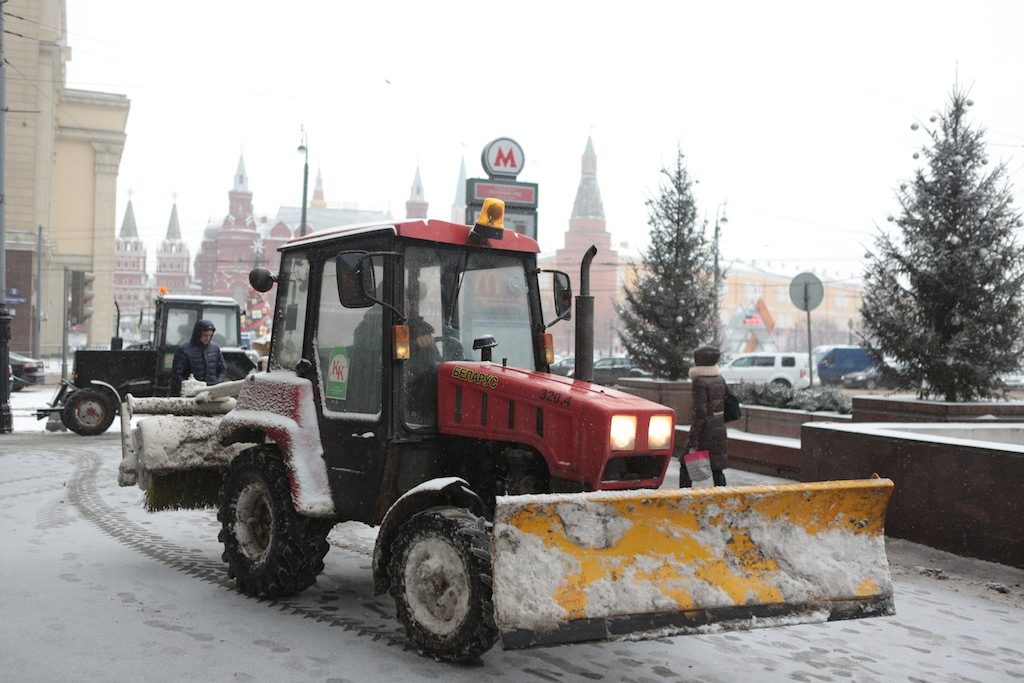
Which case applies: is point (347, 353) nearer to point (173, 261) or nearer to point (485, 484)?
point (485, 484)

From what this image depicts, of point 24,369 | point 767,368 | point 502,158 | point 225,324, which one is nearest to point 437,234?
point 502,158

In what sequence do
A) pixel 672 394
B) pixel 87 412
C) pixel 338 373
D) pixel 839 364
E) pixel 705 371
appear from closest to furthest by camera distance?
pixel 338 373, pixel 705 371, pixel 87 412, pixel 672 394, pixel 839 364

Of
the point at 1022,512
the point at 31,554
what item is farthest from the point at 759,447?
the point at 31,554

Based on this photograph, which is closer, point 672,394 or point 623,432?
point 623,432

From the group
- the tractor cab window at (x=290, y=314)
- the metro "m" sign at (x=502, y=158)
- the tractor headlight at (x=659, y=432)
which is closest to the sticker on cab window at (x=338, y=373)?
the tractor cab window at (x=290, y=314)

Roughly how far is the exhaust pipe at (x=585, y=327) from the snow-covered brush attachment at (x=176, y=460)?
2890 mm

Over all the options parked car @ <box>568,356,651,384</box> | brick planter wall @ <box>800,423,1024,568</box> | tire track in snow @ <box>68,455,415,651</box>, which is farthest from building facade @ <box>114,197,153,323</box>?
brick planter wall @ <box>800,423,1024,568</box>

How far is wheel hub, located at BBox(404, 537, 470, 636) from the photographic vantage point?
184 inches

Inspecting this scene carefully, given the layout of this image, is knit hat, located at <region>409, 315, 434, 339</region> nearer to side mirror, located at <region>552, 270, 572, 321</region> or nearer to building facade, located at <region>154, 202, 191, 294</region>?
side mirror, located at <region>552, 270, 572, 321</region>

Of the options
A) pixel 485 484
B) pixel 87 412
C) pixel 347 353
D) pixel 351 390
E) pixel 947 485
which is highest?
pixel 347 353

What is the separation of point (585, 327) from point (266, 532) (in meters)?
2.42

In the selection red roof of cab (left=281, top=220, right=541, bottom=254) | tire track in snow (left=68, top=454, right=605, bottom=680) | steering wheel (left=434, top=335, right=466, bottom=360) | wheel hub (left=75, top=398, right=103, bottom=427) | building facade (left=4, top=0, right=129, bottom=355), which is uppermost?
building facade (left=4, top=0, right=129, bottom=355)

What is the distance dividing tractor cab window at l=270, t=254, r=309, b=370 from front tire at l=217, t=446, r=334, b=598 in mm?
603

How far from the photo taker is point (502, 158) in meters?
14.4
